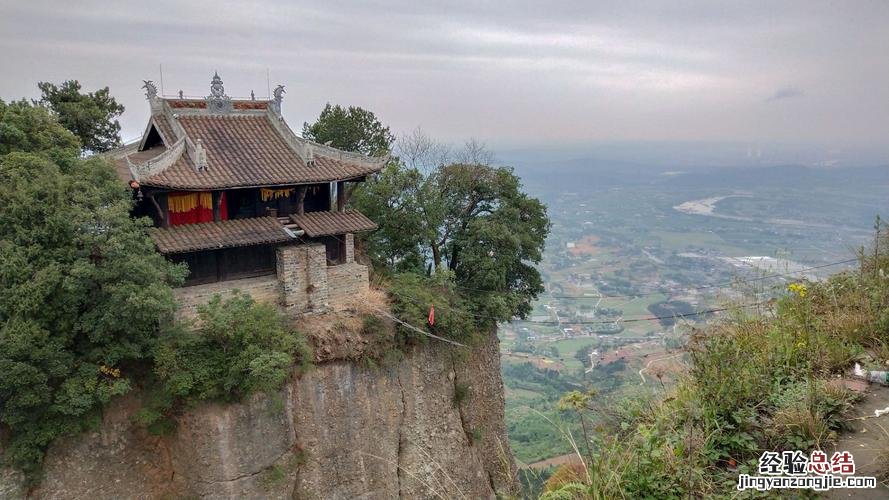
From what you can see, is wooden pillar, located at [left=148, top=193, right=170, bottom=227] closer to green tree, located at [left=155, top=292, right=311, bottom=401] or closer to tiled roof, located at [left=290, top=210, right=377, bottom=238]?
green tree, located at [left=155, top=292, right=311, bottom=401]

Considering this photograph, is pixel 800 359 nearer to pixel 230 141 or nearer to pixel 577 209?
pixel 230 141

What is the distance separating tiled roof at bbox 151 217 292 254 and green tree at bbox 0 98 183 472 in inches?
64.3

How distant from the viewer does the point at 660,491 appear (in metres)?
5.86

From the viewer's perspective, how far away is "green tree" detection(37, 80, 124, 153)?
2056 cm

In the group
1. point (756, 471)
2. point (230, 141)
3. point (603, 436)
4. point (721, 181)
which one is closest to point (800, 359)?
point (756, 471)

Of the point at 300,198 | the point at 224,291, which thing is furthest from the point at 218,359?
the point at 300,198

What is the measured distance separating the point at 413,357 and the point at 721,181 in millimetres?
148597

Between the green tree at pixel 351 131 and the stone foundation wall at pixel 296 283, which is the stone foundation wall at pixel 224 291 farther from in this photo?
the green tree at pixel 351 131

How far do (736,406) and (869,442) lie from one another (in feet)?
4.01

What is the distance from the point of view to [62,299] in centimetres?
1217

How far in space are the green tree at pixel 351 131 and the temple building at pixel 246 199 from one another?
22.8 ft

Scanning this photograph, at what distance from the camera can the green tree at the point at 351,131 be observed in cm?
2569

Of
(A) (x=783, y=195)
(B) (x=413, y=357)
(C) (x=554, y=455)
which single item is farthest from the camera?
(A) (x=783, y=195)

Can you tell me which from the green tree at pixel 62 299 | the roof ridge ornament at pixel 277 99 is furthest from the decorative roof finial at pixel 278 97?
the green tree at pixel 62 299
